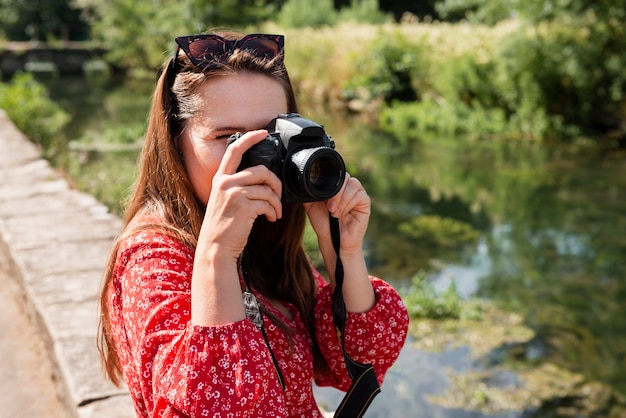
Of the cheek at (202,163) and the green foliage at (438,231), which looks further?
the green foliage at (438,231)

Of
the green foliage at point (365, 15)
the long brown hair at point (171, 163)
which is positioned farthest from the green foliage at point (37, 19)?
the long brown hair at point (171, 163)

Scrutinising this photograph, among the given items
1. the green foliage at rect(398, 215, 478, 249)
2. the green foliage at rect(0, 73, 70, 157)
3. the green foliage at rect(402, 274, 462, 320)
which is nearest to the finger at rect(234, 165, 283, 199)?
the green foliage at rect(402, 274, 462, 320)

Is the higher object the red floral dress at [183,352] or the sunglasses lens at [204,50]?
the sunglasses lens at [204,50]

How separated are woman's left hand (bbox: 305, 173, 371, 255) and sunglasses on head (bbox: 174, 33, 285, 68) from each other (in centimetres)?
29

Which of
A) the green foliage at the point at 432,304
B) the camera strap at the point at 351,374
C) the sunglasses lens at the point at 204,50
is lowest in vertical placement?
the green foliage at the point at 432,304

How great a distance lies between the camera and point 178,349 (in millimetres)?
1077

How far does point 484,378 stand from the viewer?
3807 mm

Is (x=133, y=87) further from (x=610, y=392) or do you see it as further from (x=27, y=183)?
(x=610, y=392)

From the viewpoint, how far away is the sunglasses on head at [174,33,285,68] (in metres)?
1.25

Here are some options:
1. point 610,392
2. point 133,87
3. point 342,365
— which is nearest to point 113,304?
point 342,365

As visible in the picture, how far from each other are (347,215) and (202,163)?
303mm

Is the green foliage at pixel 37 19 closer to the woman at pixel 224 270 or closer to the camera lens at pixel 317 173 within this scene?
the woman at pixel 224 270

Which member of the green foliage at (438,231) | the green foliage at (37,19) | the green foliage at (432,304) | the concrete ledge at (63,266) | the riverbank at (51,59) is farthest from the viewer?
the green foliage at (37,19)

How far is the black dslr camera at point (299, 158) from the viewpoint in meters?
1.16
